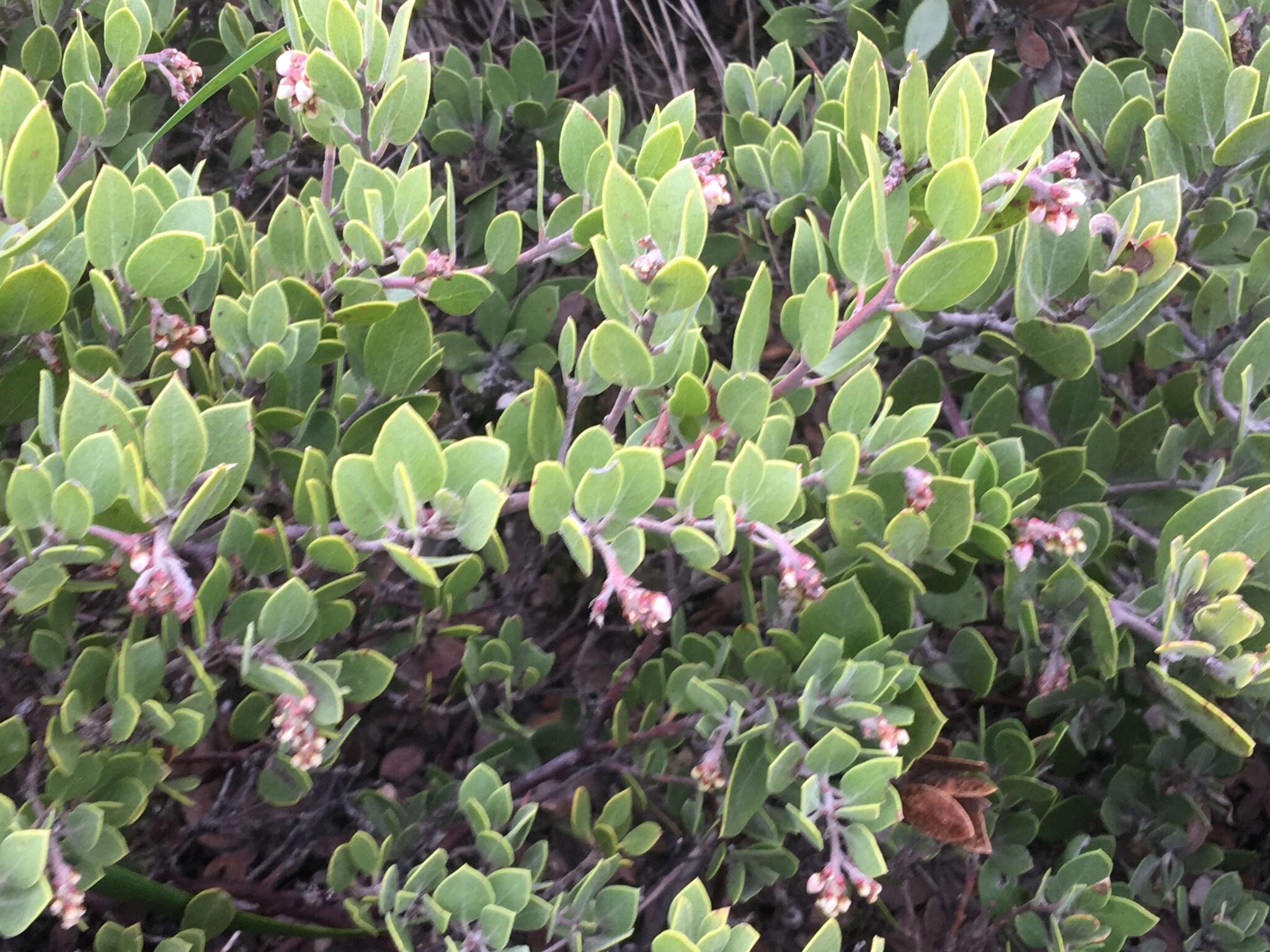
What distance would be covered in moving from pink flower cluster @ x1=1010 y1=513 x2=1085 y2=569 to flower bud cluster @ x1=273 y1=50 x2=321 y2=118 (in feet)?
2.53

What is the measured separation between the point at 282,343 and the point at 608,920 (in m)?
0.65

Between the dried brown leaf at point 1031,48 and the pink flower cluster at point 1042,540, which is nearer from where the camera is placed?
the pink flower cluster at point 1042,540

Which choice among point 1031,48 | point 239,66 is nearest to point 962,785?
A: point 239,66

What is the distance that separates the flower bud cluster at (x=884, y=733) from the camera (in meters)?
0.79

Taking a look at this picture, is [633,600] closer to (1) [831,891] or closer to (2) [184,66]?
(1) [831,891]

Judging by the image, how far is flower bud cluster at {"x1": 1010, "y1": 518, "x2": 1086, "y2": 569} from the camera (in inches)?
34.8

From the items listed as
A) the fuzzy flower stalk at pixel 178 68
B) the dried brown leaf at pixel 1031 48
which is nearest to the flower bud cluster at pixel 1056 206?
the fuzzy flower stalk at pixel 178 68

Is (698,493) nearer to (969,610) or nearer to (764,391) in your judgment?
(764,391)

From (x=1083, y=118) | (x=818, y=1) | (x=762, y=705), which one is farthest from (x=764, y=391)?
(x=818, y=1)

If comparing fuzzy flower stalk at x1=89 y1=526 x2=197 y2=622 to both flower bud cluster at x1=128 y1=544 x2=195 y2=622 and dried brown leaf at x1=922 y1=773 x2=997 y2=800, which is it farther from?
dried brown leaf at x1=922 y1=773 x2=997 y2=800

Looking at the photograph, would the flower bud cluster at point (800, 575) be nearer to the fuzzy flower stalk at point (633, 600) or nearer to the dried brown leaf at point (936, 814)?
the fuzzy flower stalk at point (633, 600)

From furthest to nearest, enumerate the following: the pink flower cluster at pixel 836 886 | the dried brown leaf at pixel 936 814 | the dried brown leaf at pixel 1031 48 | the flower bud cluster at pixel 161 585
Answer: the dried brown leaf at pixel 1031 48 → the dried brown leaf at pixel 936 814 → the pink flower cluster at pixel 836 886 → the flower bud cluster at pixel 161 585

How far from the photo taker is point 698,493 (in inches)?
28.4

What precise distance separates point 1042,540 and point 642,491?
479mm
